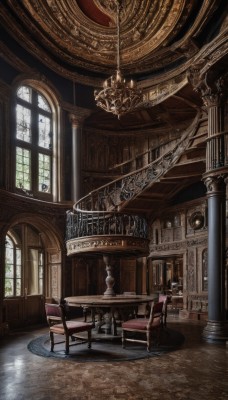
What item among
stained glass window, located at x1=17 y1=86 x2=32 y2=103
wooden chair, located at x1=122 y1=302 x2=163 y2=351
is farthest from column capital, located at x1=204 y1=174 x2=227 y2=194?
stained glass window, located at x1=17 y1=86 x2=32 y2=103

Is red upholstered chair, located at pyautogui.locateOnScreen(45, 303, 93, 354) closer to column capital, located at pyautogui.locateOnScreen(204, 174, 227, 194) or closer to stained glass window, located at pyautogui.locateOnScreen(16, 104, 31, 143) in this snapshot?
column capital, located at pyautogui.locateOnScreen(204, 174, 227, 194)

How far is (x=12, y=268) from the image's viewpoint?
10914 mm

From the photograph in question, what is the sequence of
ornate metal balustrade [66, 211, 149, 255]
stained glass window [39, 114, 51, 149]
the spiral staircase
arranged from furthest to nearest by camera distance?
stained glass window [39, 114, 51, 149]
the spiral staircase
ornate metal balustrade [66, 211, 149, 255]

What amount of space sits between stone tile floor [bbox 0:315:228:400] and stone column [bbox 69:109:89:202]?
6.12 m

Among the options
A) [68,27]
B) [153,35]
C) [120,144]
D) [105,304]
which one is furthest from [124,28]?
[105,304]

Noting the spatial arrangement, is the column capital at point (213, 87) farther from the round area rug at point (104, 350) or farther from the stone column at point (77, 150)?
the round area rug at point (104, 350)

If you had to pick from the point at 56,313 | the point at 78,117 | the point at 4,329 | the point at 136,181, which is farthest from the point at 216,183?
the point at 4,329

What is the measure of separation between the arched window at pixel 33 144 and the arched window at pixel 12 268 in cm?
164

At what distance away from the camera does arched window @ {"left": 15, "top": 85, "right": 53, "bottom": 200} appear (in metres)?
11.6

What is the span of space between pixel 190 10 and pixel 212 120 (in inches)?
145

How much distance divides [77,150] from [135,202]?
8.54ft

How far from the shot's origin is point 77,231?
9.56m

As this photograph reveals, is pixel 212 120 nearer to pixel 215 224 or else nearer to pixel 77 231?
pixel 215 224

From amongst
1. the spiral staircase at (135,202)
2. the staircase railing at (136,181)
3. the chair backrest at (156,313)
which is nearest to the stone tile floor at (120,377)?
the chair backrest at (156,313)
